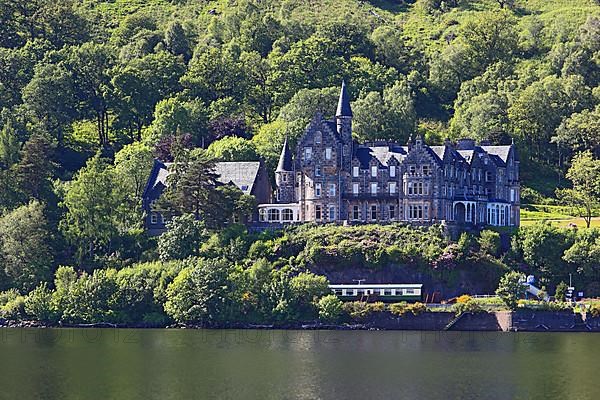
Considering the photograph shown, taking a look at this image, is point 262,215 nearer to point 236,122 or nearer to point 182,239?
point 182,239

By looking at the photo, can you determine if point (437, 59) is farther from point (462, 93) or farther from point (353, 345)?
point (353, 345)

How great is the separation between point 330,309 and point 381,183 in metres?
21.5

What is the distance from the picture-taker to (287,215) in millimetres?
136750

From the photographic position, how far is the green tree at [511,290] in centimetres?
11481

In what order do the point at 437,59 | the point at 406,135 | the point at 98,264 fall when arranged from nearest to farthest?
the point at 98,264 < the point at 406,135 < the point at 437,59

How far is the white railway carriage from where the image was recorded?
121m

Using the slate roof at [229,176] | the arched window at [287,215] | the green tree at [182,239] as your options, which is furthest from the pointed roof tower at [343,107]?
the green tree at [182,239]

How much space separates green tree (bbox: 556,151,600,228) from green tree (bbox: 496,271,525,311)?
95.1ft

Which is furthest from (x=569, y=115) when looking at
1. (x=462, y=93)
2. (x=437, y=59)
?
(x=437, y=59)

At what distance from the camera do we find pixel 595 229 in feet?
411

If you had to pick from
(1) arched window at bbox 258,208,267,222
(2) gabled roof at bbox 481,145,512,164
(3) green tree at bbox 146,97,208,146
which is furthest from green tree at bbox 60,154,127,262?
(2) gabled roof at bbox 481,145,512,164

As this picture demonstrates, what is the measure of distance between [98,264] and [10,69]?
187 feet

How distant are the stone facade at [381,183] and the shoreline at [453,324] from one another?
16.2m

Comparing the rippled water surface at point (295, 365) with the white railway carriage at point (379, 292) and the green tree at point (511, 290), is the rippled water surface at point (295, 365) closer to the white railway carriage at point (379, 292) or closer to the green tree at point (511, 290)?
the green tree at point (511, 290)
